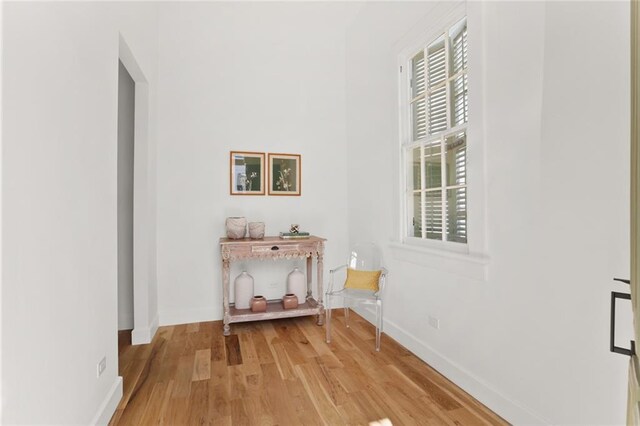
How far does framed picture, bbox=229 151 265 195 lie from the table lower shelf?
1261mm

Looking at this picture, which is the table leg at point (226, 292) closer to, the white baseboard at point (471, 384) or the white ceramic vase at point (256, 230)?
the white ceramic vase at point (256, 230)

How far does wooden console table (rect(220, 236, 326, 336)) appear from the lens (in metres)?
3.30

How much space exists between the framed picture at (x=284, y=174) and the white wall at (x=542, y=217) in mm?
1877

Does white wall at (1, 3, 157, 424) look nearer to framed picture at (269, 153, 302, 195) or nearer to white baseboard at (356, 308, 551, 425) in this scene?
framed picture at (269, 153, 302, 195)

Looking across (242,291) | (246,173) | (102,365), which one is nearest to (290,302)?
(242,291)

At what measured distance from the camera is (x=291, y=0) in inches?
149

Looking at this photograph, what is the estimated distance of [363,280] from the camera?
321 cm

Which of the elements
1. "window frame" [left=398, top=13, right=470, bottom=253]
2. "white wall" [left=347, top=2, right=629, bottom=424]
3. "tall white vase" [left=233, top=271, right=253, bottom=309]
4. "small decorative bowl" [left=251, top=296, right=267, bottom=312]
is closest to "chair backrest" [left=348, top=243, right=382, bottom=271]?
"window frame" [left=398, top=13, right=470, bottom=253]

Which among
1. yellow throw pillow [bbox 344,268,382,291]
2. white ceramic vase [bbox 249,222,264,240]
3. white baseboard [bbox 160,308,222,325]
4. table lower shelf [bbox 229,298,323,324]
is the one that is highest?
white ceramic vase [bbox 249,222,264,240]

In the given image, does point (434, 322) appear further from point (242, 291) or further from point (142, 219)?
point (142, 219)

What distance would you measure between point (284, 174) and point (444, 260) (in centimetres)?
216

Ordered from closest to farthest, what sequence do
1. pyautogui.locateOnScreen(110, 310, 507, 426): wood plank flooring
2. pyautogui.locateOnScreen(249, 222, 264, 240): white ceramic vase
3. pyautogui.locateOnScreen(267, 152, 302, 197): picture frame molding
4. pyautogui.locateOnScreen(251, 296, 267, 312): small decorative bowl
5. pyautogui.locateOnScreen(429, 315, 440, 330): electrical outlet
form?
pyautogui.locateOnScreen(110, 310, 507, 426): wood plank flooring
pyautogui.locateOnScreen(429, 315, 440, 330): electrical outlet
pyautogui.locateOnScreen(251, 296, 267, 312): small decorative bowl
pyautogui.locateOnScreen(249, 222, 264, 240): white ceramic vase
pyautogui.locateOnScreen(267, 152, 302, 197): picture frame molding

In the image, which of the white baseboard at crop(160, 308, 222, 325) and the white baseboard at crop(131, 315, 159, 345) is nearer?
the white baseboard at crop(131, 315, 159, 345)

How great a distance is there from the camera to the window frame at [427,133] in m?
2.39
